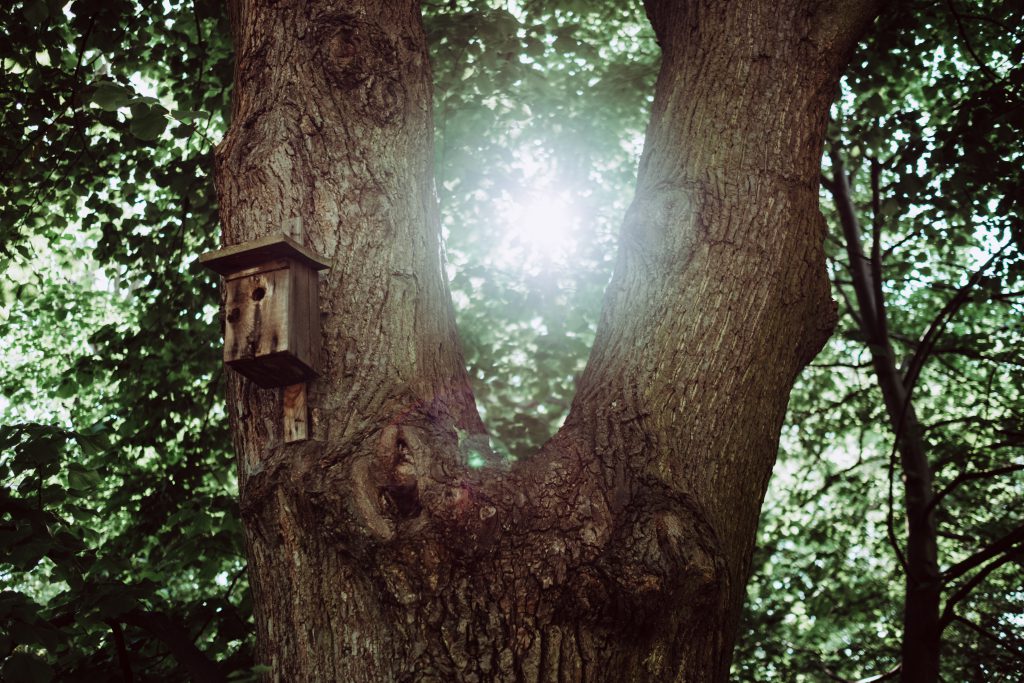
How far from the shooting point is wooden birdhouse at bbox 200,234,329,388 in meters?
2.03

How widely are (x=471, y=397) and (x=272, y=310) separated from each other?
0.66 metres

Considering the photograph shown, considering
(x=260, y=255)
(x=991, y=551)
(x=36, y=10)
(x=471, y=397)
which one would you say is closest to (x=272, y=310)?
(x=260, y=255)

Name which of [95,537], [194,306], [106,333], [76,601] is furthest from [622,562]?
[106,333]

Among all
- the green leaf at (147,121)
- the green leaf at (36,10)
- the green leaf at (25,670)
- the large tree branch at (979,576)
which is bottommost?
the green leaf at (25,670)

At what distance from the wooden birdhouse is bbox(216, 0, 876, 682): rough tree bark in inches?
3.3

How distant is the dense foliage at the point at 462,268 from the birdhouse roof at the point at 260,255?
96 cm

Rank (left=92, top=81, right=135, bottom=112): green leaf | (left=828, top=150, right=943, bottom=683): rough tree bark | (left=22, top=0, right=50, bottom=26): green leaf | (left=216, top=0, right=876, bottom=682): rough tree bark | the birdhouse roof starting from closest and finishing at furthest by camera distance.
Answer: (left=216, top=0, right=876, bottom=682): rough tree bark, the birdhouse roof, (left=92, top=81, right=135, bottom=112): green leaf, (left=22, top=0, right=50, bottom=26): green leaf, (left=828, top=150, right=943, bottom=683): rough tree bark

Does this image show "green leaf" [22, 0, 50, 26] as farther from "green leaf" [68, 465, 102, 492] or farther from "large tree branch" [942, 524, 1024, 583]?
"large tree branch" [942, 524, 1024, 583]

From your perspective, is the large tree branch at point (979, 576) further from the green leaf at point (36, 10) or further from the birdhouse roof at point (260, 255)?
the green leaf at point (36, 10)

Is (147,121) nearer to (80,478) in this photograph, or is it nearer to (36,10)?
(36,10)

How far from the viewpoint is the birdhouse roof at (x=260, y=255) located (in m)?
2.08

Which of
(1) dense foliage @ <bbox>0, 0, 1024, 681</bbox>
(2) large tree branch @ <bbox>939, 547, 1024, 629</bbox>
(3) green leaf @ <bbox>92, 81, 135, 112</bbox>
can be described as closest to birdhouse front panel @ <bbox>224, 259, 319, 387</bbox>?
(1) dense foliage @ <bbox>0, 0, 1024, 681</bbox>

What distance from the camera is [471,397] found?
237 centimetres

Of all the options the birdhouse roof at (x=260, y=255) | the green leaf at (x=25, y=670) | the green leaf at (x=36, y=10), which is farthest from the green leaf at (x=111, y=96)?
the green leaf at (x=25, y=670)
